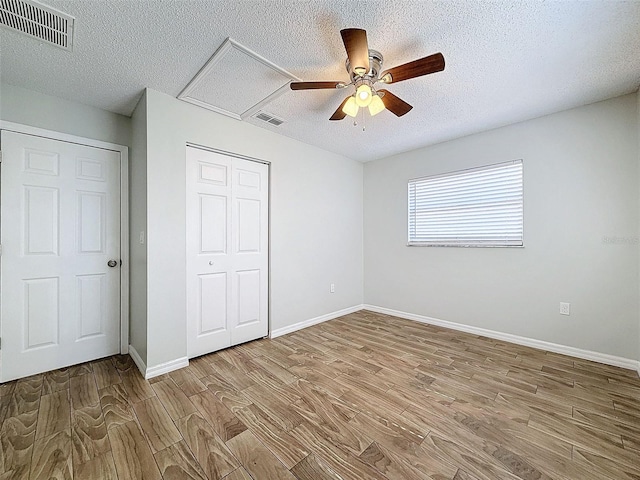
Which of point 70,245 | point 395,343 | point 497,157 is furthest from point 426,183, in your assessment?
point 70,245

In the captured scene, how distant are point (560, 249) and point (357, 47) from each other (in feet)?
9.30

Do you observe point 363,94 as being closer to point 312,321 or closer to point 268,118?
point 268,118

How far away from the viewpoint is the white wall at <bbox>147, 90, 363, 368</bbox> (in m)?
2.29

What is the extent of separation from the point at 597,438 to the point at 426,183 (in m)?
2.98

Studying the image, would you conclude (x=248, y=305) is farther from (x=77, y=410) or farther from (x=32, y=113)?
(x=32, y=113)

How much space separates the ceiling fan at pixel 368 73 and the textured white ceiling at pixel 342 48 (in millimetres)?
181

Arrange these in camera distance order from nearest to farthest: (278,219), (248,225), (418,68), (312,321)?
(418,68), (248,225), (278,219), (312,321)

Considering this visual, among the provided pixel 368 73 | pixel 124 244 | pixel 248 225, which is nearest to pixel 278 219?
pixel 248 225

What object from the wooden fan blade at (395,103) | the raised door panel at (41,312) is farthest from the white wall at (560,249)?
the raised door panel at (41,312)

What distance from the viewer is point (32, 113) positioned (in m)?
2.24

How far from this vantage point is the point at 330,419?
171cm

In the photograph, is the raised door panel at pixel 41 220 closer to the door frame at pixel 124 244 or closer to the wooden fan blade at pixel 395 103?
the door frame at pixel 124 244

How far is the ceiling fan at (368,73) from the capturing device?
149 centimetres

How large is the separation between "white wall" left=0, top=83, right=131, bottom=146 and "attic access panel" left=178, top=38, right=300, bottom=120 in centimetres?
87
